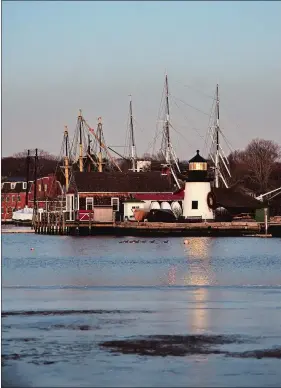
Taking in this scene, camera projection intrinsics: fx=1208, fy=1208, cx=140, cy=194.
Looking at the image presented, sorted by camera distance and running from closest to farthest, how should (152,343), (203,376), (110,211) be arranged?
1. (203,376)
2. (152,343)
3. (110,211)

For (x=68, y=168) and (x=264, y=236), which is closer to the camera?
(x=264, y=236)

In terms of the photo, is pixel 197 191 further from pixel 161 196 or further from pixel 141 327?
pixel 141 327

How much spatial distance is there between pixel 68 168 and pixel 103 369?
446 ft

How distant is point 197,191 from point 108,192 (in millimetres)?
12772

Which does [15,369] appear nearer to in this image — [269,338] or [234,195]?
[269,338]

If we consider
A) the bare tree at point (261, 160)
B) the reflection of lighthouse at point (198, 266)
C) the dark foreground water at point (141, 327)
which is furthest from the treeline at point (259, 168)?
the dark foreground water at point (141, 327)

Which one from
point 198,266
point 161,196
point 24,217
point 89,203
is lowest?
point 198,266

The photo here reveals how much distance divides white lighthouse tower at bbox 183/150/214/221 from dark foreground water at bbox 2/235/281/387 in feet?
218

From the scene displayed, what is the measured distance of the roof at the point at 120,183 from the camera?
139125 millimetres

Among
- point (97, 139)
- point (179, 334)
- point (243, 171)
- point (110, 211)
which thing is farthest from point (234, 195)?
point (179, 334)

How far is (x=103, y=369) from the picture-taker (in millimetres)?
25047

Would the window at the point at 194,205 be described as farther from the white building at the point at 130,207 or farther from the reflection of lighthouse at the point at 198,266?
the reflection of lighthouse at the point at 198,266

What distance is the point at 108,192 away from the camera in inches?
5472

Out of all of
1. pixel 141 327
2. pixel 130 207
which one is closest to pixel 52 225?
pixel 130 207
